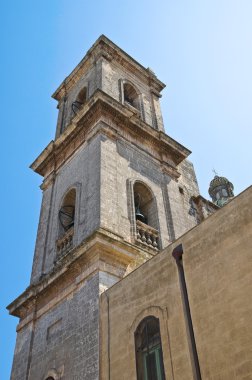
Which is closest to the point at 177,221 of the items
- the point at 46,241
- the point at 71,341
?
the point at 46,241

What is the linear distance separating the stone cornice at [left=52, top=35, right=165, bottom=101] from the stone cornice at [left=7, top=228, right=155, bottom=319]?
8.67 metres

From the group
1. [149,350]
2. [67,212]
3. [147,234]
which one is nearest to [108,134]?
[67,212]

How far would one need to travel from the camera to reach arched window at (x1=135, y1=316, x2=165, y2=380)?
782cm

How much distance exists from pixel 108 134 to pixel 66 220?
2.77 meters

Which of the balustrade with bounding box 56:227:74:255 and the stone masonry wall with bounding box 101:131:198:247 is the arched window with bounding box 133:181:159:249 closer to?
the stone masonry wall with bounding box 101:131:198:247

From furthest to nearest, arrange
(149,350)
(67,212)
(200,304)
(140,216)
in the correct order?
(67,212), (140,216), (149,350), (200,304)

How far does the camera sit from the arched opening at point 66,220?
12.7 m

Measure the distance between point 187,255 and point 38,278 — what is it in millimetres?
5722

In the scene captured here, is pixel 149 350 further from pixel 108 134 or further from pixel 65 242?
pixel 108 134

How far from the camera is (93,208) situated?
38.7ft

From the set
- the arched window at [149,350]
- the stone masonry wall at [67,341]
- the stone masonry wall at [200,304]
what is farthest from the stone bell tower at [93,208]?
the arched window at [149,350]

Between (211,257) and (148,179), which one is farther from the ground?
(148,179)

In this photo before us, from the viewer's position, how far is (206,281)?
755 cm

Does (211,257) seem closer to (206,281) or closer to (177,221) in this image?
(206,281)
